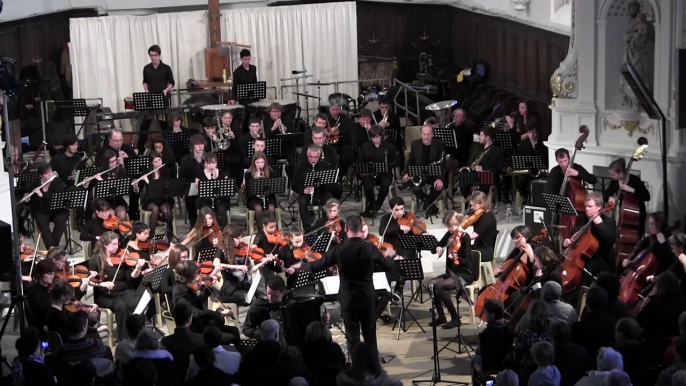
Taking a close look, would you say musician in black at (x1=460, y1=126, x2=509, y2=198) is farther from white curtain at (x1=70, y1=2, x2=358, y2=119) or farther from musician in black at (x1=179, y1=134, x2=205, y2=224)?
white curtain at (x1=70, y1=2, x2=358, y2=119)

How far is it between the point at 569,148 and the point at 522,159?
582mm

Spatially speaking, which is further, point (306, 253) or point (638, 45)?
point (638, 45)

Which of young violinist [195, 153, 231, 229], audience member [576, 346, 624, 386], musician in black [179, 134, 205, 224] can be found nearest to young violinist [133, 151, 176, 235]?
musician in black [179, 134, 205, 224]

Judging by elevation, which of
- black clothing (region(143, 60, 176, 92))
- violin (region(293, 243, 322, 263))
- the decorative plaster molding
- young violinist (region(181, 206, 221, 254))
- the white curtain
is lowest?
violin (region(293, 243, 322, 263))

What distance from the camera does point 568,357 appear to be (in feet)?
27.0

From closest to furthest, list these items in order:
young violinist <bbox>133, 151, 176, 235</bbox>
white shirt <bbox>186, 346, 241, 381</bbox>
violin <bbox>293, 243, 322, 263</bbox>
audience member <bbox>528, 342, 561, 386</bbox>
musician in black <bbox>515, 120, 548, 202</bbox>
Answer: audience member <bbox>528, 342, 561, 386</bbox>, white shirt <bbox>186, 346, 241, 381</bbox>, violin <bbox>293, 243, 322, 263</bbox>, young violinist <bbox>133, 151, 176, 235</bbox>, musician in black <bbox>515, 120, 548, 202</bbox>

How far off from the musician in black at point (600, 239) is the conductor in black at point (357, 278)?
2.06 meters

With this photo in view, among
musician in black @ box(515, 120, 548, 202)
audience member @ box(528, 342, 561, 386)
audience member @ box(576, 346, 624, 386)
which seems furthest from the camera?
musician in black @ box(515, 120, 548, 202)

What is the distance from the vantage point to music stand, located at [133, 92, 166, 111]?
659 inches

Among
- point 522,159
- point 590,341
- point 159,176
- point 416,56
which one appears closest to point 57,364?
point 590,341

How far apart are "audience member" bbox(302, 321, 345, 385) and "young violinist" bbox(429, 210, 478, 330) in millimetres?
2891

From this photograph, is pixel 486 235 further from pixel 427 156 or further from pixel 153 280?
pixel 153 280

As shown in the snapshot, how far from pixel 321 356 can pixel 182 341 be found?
1.10 m

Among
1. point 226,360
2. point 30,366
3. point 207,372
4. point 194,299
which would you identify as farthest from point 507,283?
point 30,366
